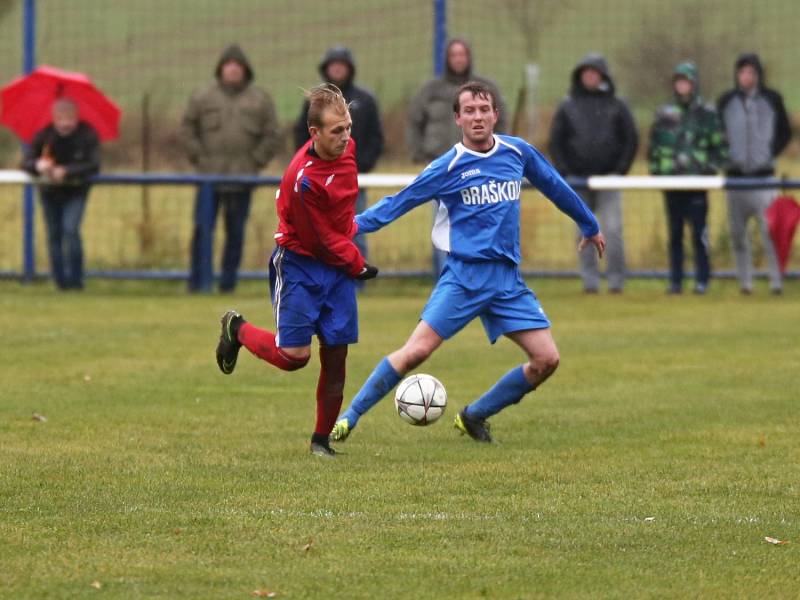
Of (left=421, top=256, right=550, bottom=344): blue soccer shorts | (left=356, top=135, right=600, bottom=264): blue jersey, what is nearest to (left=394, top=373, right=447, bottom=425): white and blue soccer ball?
(left=421, top=256, right=550, bottom=344): blue soccer shorts

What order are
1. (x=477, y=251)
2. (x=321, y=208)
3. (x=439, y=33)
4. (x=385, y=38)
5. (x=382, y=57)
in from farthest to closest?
(x=382, y=57), (x=385, y=38), (x=439, y=33), (x=477, y=251), (x=321, y=208)

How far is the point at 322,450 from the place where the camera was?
8.87 metres

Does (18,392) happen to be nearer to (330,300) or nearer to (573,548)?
(330,300)

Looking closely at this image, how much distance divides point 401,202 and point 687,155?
878 cm

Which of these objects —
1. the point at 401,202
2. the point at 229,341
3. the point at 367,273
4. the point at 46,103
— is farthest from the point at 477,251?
the point at 46,103

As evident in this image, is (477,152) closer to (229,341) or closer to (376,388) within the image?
(376,388)

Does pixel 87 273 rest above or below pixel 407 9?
below

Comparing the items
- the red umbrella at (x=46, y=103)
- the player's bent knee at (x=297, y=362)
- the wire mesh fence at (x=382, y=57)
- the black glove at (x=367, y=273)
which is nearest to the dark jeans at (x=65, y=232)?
the red umbrella at (x=46, y=103)

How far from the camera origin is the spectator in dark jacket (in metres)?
17.3

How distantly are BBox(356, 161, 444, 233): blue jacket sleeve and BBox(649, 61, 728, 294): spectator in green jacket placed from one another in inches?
328

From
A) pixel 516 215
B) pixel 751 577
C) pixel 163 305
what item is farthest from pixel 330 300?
pixel 163 305

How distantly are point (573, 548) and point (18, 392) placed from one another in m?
5.34

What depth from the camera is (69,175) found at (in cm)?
1727

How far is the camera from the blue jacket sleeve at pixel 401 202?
888 centimetres
